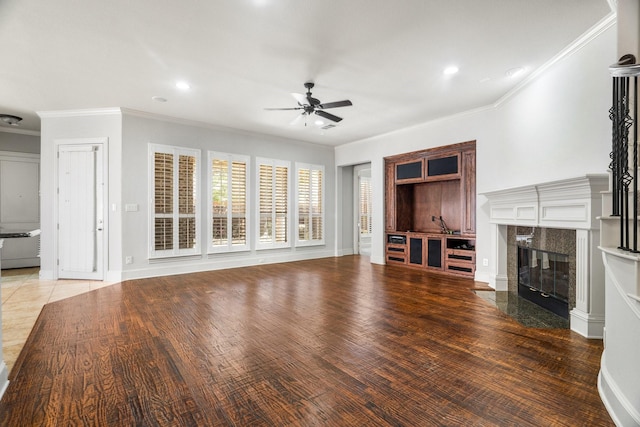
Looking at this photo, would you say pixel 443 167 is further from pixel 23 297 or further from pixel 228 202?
pixel 23 297

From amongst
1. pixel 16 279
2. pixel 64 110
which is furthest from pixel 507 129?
pixel 16 279

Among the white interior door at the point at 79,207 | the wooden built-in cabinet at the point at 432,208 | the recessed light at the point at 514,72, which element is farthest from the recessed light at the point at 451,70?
the white interior door at the point at 79,207

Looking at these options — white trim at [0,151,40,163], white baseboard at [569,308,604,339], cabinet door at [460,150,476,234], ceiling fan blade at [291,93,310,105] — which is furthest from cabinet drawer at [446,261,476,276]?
white trim at [0,151,40,163]

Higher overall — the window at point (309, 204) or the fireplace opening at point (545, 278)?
the window at point (309, 204)

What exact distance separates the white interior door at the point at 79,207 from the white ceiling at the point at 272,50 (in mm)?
846

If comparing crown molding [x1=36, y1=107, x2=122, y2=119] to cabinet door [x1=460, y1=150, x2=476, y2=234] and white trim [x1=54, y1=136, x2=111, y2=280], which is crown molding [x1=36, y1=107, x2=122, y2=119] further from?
cabinet door [x1=460, y1=150, x2=476, y2=234]

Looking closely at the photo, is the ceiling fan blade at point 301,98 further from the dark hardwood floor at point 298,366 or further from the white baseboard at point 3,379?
the white baseboard at point 3,379

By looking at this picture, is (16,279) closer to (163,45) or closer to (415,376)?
(163,45)

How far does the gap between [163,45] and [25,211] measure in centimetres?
608

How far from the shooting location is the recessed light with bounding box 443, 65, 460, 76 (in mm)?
3838

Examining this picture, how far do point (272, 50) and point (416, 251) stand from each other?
4.73 m

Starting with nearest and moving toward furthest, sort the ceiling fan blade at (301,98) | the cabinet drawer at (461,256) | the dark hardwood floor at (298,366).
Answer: the dark hardwood floor at (298,366) < the ceiling fan blade at (301,98) < the cabinet drawer at (461,256)

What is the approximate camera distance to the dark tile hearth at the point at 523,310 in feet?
10.8

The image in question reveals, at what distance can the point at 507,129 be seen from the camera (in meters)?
4.82
